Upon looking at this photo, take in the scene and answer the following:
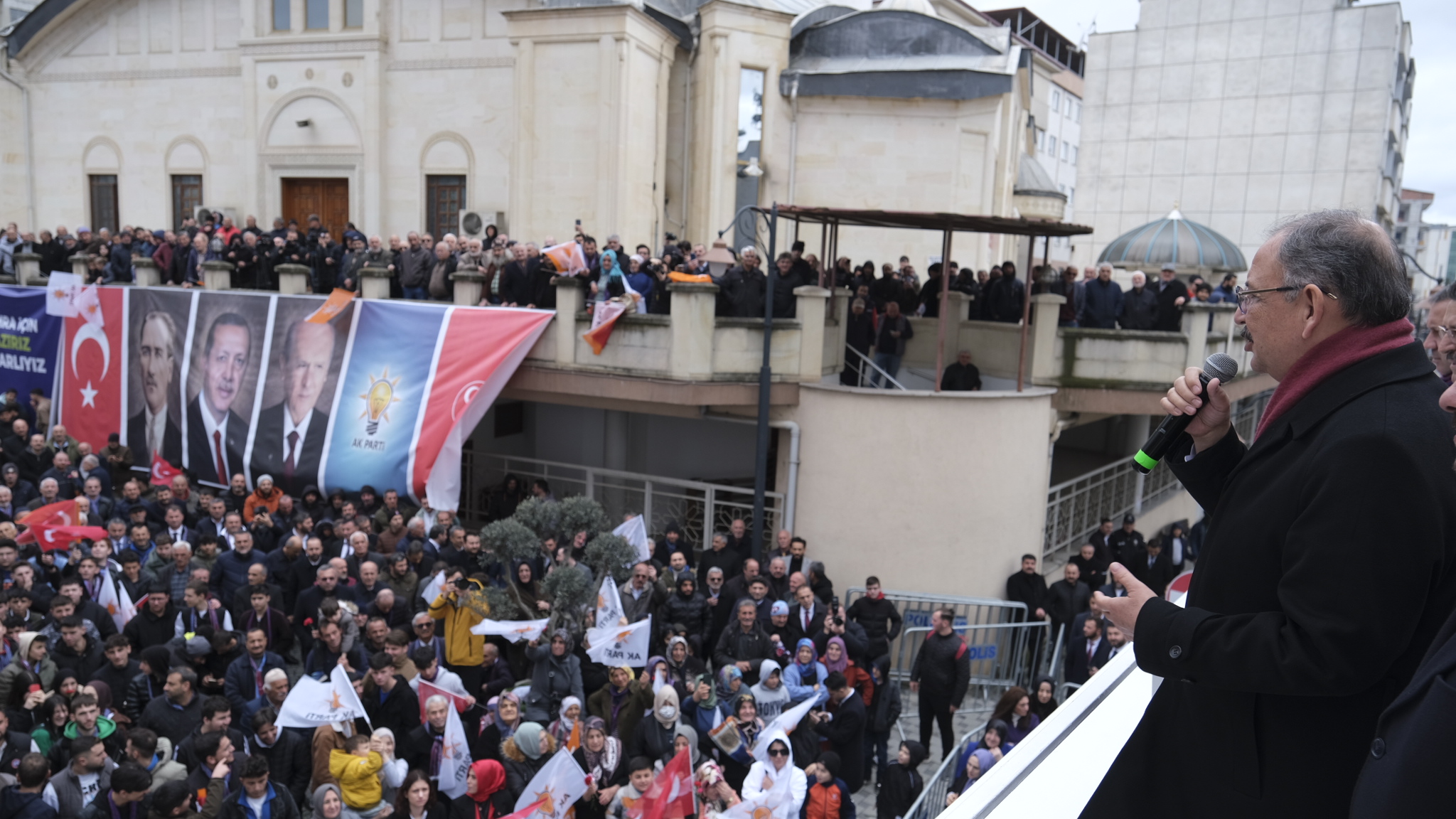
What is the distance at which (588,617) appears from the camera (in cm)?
1015

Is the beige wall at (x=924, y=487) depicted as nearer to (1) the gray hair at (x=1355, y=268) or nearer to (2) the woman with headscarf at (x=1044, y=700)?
(2) the woman with headscarf at (x=1044, y=700)

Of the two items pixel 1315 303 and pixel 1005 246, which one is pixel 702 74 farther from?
pixel 1315 303

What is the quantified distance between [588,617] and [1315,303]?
8.90 m

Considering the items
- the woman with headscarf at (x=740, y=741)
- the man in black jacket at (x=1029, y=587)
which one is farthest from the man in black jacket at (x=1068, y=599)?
the woman with headscarf at (x=740, y=741)

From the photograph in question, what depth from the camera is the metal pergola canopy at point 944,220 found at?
41.2 ft

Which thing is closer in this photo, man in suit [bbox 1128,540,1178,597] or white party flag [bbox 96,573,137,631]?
white party flag [bbox 96,573,137,631]

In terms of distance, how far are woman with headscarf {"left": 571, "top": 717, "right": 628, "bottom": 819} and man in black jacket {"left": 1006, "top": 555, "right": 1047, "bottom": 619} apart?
22.4 feet

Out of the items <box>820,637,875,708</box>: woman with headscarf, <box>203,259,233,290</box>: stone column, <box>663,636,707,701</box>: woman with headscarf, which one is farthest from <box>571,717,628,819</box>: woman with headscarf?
<box>203,259,233,290</box>: stone column

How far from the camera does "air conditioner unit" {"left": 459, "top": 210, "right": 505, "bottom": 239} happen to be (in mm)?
21328

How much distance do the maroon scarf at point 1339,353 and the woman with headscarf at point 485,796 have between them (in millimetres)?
6932

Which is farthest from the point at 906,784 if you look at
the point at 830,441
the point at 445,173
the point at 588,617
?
the point at 445,173

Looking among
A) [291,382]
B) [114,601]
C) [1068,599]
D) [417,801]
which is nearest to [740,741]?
[417,801]

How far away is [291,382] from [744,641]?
8714mm

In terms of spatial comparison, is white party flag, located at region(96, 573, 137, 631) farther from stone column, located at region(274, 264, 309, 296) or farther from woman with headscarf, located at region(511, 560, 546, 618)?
stone column, located at region(274, 264, 309, 296)
